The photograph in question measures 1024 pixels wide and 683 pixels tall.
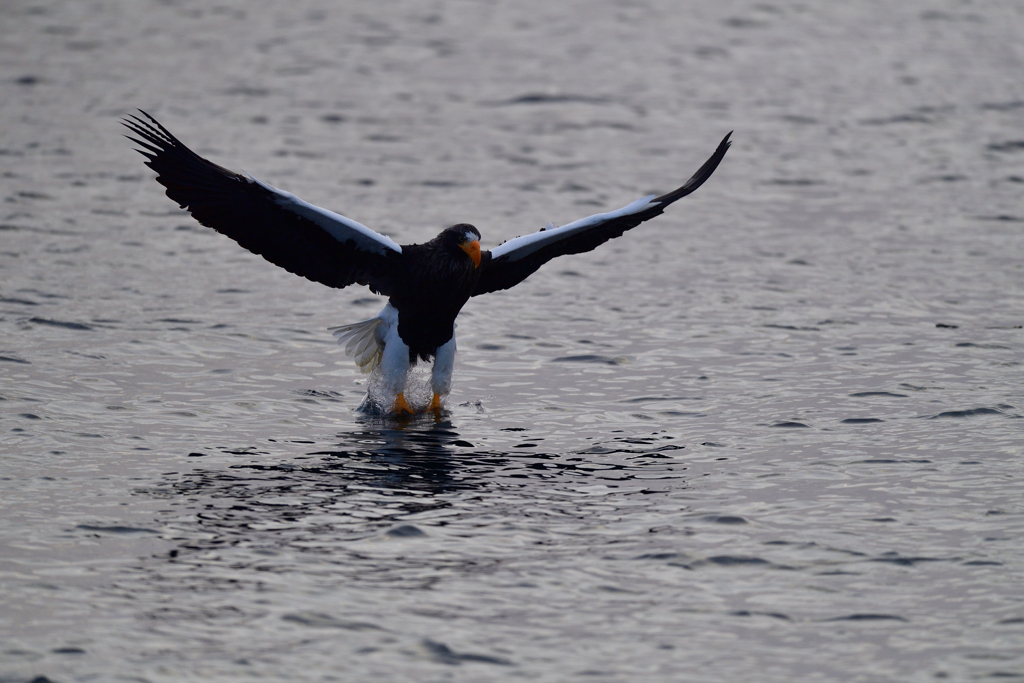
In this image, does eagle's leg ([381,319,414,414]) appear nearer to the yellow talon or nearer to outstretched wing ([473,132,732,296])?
the yellow talon

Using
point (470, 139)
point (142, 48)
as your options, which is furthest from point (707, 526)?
point (142, 48)

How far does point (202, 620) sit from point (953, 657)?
10.6 feet

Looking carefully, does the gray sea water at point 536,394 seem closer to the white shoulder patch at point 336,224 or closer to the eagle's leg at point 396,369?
the eagle's leg at point 396,369

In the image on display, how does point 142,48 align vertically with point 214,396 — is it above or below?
above

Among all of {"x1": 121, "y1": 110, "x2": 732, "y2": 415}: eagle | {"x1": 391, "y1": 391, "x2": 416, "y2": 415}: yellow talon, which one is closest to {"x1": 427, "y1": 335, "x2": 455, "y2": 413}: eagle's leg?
{"x1": 121, "y1": 110, "x2": 732, "y2": 415}: eagle

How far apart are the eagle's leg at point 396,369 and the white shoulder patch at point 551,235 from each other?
874mm

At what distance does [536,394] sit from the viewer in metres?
9.83

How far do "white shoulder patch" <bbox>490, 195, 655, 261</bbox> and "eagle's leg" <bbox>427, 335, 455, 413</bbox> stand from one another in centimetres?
72

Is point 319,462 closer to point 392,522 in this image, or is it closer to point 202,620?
point 392,522

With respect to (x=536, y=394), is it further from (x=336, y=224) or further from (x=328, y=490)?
(x=328, y=490)

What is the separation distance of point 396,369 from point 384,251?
837 millimetres

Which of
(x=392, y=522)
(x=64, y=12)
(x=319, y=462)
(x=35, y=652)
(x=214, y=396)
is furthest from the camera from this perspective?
(x=64, y=12)

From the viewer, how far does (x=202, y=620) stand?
20.0ft

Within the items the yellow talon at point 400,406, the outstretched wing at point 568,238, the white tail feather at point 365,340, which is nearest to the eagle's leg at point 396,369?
the yellow talon at point 400,406
